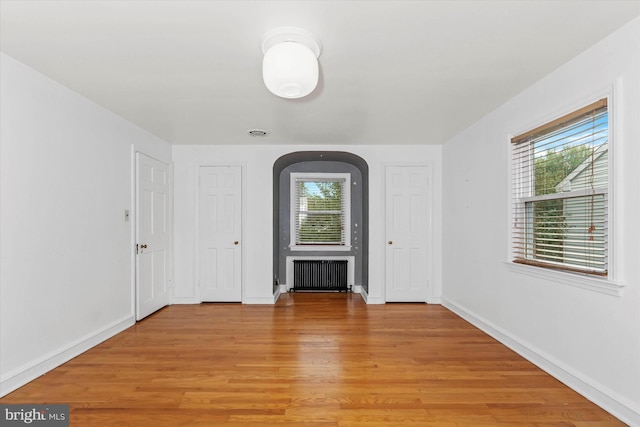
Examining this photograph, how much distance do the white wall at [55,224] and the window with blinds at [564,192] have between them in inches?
154

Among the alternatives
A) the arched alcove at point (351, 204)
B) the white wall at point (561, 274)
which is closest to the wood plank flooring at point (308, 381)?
the white wall at point (561, 274)

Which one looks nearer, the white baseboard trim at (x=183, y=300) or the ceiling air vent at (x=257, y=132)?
the ceiling air vent at (x=257, y=132)

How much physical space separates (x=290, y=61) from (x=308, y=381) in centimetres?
218

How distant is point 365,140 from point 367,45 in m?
2.39

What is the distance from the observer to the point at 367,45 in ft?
6.74

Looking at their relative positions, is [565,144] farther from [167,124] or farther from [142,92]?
[167,124]

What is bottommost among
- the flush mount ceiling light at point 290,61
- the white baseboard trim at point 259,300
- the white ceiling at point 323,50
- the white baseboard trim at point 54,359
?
the white baseboard trim at point 259,300

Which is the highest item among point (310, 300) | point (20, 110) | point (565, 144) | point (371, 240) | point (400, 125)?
point (400, 125)

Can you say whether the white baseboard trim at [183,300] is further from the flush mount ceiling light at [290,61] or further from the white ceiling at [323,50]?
the flush mount ceiling light at [290,61]

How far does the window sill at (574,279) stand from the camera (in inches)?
78.4

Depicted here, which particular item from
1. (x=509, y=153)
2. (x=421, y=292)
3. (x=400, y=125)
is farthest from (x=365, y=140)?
(x=421, y=292)

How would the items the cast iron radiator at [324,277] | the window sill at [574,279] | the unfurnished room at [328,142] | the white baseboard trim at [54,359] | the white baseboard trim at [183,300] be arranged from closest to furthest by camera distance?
the unfurnished room at [328,142], the window sill at [574,279], the white baseboard trim at [54,359], the white baseboard trim at [183,300], the cast iron radiator at [324,277]

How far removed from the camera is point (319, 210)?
18.8 ft

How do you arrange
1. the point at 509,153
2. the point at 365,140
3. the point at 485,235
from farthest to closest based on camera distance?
the point at 365,140 → the point at 485,235 → the point at 509,153
